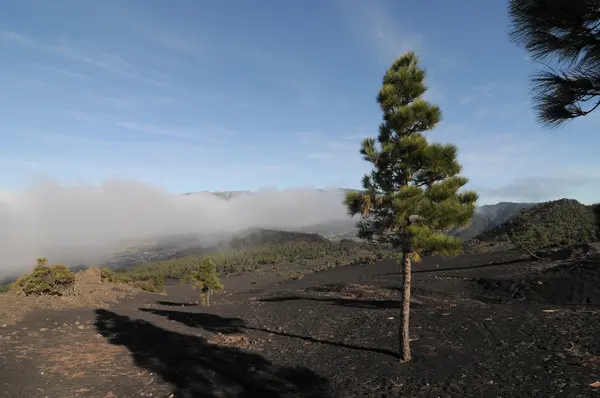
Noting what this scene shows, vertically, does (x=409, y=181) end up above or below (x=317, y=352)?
above

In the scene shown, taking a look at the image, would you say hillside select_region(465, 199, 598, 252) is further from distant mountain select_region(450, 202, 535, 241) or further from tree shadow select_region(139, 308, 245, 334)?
distant mountain select_region(450, 202, 535, 241)

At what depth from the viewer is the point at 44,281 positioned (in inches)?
960

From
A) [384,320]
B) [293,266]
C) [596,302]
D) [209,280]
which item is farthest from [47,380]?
[293,266]

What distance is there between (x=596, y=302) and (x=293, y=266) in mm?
58037

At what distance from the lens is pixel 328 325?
15.0 metres

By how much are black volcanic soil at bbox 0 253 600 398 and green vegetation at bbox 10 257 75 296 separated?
21.3 feet

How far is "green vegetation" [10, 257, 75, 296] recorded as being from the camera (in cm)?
2386

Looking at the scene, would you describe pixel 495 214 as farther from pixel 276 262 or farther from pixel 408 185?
pixel 408 185

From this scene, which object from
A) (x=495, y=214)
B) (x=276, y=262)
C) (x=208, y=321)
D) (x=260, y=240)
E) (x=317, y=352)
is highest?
(x=495, y=214)

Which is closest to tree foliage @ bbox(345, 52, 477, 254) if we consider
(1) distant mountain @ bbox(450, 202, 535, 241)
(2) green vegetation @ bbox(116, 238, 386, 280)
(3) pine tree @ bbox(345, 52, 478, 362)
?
(3) pine tree @ bbox(345, 52, 478, 362)

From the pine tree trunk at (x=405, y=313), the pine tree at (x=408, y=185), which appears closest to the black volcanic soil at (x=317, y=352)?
the pine tree trunk at (x=405, y=313)

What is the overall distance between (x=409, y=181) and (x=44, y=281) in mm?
25483

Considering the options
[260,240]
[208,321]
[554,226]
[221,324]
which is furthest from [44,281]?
[260,240]

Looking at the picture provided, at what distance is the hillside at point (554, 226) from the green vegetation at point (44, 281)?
138 feet
